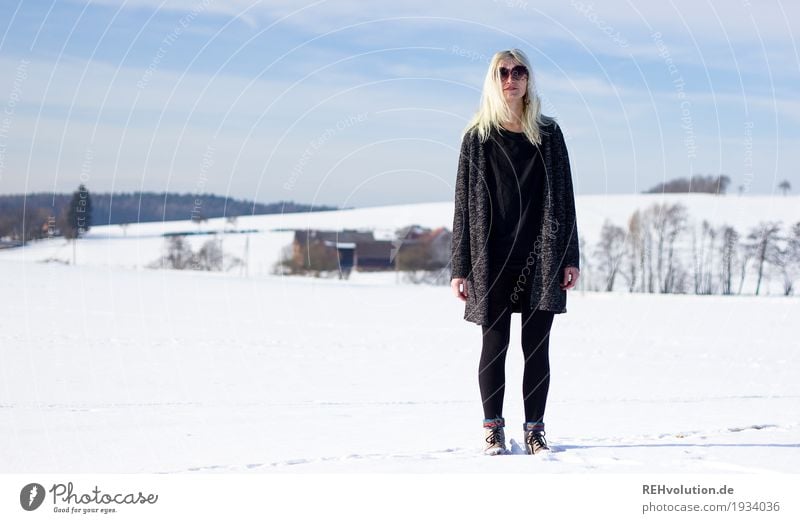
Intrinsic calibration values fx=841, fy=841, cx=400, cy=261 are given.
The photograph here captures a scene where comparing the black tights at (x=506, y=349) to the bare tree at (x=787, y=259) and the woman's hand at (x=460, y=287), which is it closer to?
the woman's hand at (x=460, y=287)

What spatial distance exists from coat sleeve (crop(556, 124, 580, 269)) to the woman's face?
0.27m

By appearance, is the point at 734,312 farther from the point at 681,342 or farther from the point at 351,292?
the point at 351,292

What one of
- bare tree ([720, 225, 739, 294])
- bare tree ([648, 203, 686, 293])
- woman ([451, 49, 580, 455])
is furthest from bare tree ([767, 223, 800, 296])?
woman ([451, 49, 580, 455])

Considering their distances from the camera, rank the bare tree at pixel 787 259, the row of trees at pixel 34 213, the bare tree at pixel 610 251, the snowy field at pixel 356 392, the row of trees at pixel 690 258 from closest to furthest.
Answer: the snowy field at pixel 356 392
the row of trees at pixel 34 213
the bare tree at pixel 787 259
the row of trees at pixel 690 258
the bare tree at pixel 610 251

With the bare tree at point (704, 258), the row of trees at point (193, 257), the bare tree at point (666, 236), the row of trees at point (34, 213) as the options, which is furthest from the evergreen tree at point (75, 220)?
the bare tree at point (704, 258)

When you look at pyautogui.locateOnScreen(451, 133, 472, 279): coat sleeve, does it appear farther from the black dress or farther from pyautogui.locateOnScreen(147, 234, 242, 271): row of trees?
pyautogui.locateOnScreen(147, 234, 242, 271): row of trees

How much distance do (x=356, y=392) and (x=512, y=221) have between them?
4385mm

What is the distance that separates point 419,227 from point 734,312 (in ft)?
58.1

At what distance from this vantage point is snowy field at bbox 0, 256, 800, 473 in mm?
4621

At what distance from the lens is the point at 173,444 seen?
5242 mm

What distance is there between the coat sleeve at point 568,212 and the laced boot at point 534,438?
2.85 ft

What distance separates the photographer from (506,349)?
14.8ft

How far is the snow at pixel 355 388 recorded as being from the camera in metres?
4.64

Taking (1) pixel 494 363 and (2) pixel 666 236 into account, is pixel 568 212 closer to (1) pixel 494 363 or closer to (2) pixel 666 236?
(1) pixel 494 363
